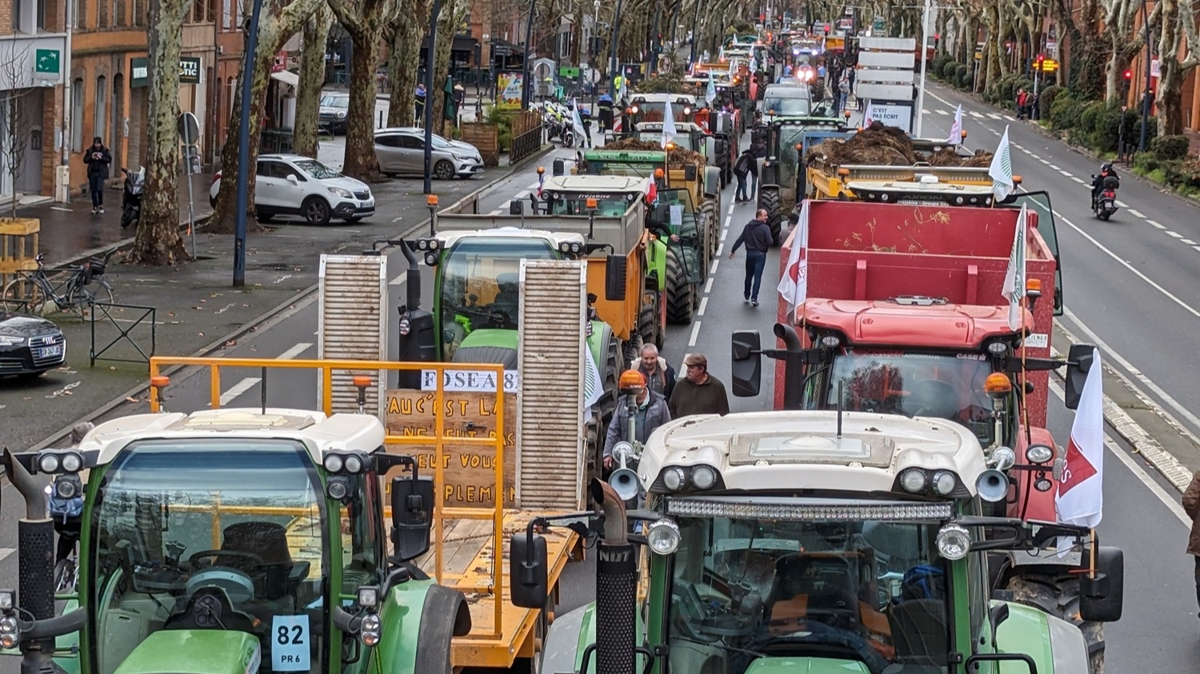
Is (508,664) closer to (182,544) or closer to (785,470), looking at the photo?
(182,544)

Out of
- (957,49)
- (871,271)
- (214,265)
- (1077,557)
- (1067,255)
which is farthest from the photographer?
(957,49)

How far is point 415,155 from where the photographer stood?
180ft

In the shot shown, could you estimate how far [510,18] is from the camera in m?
113

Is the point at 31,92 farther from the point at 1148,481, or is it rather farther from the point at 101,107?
the point at 1148,481

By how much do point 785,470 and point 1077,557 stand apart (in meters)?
4.72

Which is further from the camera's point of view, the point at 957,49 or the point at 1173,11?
the point at 957,49

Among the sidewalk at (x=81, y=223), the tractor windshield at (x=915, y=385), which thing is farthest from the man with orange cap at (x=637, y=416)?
the sidewalk at (x=81, y=223)

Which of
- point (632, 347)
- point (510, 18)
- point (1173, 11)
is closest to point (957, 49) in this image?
point (510, 18)

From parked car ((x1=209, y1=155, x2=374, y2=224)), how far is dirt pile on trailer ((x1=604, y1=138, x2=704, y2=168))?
912 centimetres

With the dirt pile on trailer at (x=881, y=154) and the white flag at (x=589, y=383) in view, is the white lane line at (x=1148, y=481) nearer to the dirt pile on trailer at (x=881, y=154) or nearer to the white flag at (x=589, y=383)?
the white flag at (x=589, y=383)

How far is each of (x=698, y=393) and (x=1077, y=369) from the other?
490 cm

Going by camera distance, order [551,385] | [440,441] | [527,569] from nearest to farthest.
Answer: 1. [527,569]
2. [440,441]
3. [551,385]

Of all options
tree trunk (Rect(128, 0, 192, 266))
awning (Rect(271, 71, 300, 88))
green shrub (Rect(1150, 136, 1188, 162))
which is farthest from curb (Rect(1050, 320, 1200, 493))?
awning (Rect(271, 71, 300, 88))

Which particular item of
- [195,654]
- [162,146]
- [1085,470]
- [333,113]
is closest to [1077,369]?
[1085,470]
